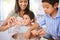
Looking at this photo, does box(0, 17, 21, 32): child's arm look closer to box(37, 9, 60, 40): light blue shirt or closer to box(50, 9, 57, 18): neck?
box(37, 9, 60, 40): light blue shirt

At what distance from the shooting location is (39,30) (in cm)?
122

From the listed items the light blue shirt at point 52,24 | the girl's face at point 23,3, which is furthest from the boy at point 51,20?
the girl's face at point 23,3

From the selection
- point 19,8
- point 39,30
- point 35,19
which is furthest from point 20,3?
point 39,30

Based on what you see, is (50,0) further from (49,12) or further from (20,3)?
(20,3)

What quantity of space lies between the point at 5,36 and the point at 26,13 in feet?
1.06

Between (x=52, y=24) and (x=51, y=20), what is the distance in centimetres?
4

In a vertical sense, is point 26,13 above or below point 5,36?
above

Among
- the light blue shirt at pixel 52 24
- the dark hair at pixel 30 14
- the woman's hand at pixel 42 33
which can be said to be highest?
the dark hair at pixel 30 14

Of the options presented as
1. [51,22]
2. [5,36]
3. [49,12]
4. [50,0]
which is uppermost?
[50,0]

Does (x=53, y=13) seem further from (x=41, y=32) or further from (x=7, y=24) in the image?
(x=7, y=24)

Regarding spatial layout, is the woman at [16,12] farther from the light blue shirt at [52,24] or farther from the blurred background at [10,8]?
the light blue shirt at [52,24]

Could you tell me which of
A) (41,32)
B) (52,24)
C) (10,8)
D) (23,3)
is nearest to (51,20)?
(52,24)

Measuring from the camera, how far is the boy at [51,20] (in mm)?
1210

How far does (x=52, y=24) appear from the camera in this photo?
1.21m
